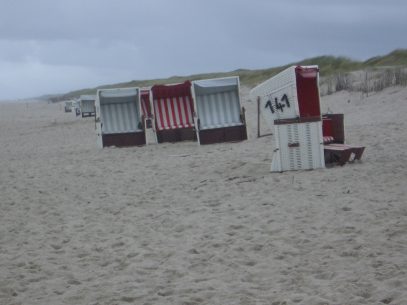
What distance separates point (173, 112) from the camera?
1589cm

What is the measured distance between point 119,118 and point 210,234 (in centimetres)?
1046

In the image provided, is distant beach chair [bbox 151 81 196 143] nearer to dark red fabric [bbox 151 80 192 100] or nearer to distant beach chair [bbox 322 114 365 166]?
dark red fabric [bbox 151 80 192 100]

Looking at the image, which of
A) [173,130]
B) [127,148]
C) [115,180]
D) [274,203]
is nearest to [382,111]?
[173,130]

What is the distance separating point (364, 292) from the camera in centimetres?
395

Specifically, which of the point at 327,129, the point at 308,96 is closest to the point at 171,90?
the point at 327,129

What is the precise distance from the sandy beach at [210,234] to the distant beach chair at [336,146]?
1.03 feet

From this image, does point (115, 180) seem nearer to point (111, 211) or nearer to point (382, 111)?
point (111, 211)

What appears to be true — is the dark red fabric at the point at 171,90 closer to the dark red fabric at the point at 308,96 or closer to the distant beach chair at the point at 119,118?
the distant beach chair at the point at 119,118

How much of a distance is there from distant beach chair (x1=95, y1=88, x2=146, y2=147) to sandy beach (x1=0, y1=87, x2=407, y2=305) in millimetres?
4540

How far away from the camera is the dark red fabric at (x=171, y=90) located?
51.0ft

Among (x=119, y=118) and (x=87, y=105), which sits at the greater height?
(x=87, y=105)

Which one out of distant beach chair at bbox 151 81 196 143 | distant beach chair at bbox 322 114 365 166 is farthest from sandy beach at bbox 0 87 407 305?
distant beach chair at bbox 151 81 196 143

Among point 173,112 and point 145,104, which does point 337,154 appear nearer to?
point 173,112

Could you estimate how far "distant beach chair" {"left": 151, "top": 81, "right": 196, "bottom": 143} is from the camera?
15.5m
